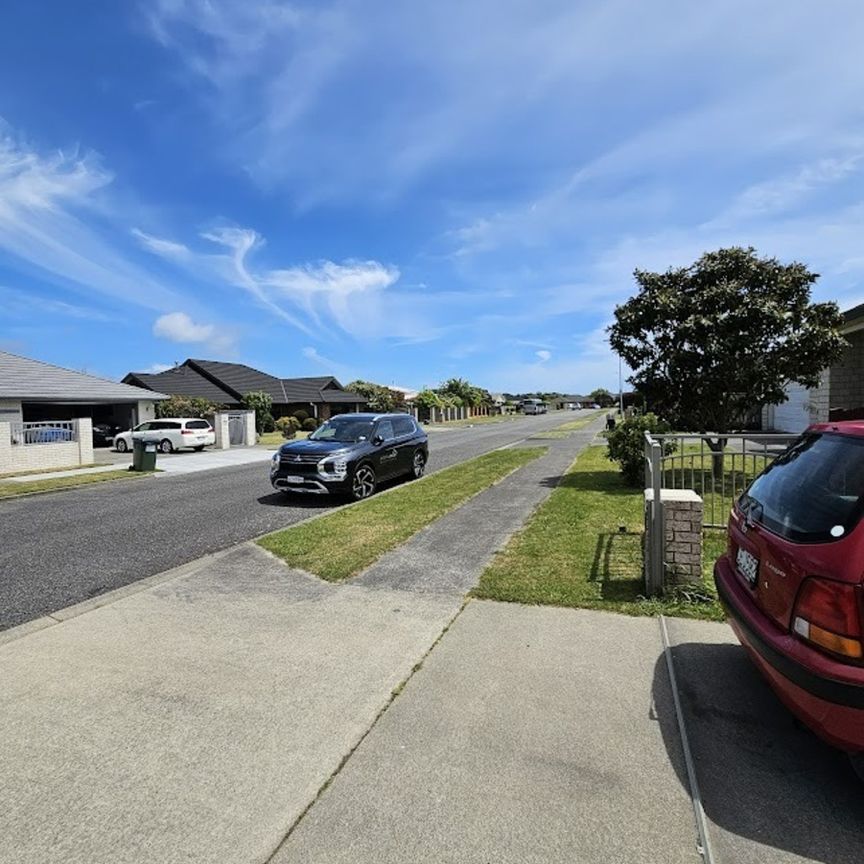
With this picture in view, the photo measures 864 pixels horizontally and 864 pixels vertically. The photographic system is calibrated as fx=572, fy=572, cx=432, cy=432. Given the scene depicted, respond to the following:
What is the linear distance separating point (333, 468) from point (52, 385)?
889 inches

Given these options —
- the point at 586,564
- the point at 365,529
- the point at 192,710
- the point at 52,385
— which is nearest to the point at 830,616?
the point at 192,710

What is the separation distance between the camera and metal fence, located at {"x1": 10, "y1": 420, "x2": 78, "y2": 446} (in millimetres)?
18203

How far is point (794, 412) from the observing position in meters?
23.4

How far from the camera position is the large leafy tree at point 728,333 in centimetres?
1073

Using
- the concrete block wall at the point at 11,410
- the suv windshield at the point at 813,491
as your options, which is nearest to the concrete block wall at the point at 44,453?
the concrete block wall at the point at 11,410

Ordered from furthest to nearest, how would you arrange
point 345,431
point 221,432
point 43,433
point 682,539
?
point 221,432
point 43,433
point 345,431
point 682,539

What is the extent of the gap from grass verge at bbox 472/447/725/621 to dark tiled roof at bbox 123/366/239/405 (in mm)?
34884

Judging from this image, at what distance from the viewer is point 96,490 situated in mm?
13703

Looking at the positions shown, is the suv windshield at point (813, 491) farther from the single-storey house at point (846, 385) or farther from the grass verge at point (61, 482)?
the grass verge at point (61, 482)

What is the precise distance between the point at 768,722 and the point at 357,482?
8592 mm

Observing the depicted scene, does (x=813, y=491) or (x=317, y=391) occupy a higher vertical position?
(x=317, y=391)

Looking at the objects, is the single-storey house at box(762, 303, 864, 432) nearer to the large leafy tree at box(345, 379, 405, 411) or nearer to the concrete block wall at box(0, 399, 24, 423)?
the concrete block wall at box(0, 399, 24, 423)

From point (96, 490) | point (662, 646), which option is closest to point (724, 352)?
point (662, 646)

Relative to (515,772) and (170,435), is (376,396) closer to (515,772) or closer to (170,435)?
(170,435)
